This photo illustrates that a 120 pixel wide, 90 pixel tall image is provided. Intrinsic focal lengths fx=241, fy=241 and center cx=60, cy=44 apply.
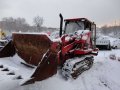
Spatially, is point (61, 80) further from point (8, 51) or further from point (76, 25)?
point (76, 25)

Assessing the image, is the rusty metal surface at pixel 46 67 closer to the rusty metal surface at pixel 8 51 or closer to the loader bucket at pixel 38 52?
the loader bucket at pixel 38 52

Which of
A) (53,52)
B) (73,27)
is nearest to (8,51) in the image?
(53,52)

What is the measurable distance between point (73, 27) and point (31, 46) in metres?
3.24

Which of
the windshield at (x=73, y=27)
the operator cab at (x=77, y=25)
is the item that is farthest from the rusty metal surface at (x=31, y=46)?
the windshield at (x=73, y=27)

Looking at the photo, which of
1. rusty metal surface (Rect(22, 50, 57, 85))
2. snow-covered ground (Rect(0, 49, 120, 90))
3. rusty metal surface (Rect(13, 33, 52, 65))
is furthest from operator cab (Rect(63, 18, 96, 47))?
rusty metal surface (Rect(22, 50, 57, 85))

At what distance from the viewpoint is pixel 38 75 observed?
6285 mm

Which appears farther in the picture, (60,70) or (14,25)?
(14,25)

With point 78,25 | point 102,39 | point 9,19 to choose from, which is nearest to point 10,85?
point 78,25

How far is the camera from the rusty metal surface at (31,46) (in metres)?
7.19

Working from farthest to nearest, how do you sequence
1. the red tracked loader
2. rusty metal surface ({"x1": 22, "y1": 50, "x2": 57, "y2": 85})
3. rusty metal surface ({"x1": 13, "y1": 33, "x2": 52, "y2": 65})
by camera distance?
rusty metal surface ({"x1": 13, "y1": 33, "x2": 52, "y2": 65}) < the red tracked loader < rusty metal surface ({"x1": 22, "y1": 50, "x2": 57, "y2": 85})

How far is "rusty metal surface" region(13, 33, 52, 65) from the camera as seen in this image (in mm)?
7191

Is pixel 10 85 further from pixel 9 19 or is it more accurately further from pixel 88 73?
pixel 9 19

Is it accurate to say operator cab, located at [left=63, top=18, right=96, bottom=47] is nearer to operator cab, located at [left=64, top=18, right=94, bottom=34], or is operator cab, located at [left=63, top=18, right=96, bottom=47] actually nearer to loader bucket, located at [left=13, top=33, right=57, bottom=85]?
operator cab, located at [left=64, top=18, right=94, bottom=34]

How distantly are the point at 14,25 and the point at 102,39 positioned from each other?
5279cm
